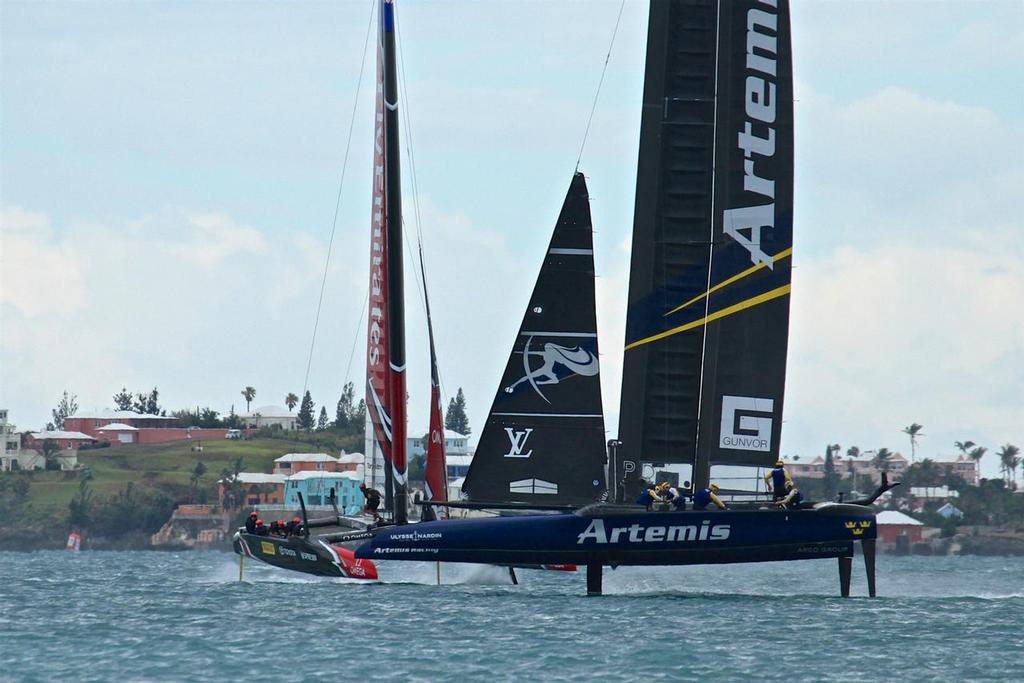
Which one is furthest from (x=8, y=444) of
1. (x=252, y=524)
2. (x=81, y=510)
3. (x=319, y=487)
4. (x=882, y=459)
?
(x=252, y=524)

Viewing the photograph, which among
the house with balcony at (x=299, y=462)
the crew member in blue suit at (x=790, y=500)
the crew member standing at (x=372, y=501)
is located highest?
the house with balcony at (x=299, y=462)

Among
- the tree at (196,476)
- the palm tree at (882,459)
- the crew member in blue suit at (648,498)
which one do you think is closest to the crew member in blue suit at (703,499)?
the crew member in blue suit at (648,498)

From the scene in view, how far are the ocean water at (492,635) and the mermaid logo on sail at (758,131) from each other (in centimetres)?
737

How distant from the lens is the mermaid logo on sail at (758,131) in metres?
32.2

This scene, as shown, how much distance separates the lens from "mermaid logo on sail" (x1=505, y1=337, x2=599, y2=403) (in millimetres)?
32125

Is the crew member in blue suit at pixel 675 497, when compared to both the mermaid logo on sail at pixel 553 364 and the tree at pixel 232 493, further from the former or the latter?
the tree at pixel 232 493

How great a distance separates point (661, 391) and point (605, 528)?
3092mm

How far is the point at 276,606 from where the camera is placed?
106ft

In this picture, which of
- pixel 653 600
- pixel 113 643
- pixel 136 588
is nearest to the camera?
pixel 113 643

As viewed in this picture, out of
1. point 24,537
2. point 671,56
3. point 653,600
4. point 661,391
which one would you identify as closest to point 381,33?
point 671,56

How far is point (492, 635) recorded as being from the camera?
26.9 meters

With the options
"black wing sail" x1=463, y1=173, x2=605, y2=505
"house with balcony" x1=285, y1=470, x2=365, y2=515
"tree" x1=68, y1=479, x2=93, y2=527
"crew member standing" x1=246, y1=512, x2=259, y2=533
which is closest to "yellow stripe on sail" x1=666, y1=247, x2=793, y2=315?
"black wing sail" x1=463, y1=173, x2=605, y2=505

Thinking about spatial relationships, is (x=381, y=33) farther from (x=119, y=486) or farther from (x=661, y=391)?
(x=119, y=486)

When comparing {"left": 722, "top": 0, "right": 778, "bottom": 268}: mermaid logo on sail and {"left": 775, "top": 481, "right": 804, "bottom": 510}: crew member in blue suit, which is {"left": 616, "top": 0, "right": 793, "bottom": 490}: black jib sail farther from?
{"left": 775, "top": 481, "right": 804, "bottom": 510}: crew member in blue suit
